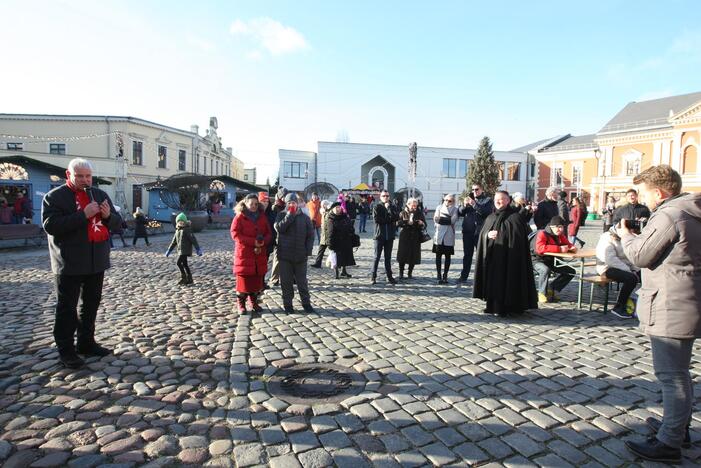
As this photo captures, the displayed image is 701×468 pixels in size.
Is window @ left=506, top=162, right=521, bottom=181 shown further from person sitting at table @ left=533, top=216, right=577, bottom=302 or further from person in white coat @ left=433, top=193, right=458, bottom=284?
person sitting at table @ left=533, top=216, right=577, bottom=302

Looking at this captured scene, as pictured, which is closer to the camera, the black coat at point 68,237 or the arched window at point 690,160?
the black coat at point 68,237

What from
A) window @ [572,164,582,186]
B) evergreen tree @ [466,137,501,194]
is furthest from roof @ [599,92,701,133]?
evergreen tree @ [466,137,501,194]

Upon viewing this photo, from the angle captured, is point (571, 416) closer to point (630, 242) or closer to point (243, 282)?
point (630, 242)

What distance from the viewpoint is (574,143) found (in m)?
60.6

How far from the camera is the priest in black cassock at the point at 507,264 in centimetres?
633

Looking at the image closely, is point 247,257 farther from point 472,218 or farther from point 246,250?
point 472,218

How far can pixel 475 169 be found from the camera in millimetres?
51281

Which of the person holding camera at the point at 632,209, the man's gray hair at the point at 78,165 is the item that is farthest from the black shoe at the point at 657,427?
the person holding camera at the point at 632,209

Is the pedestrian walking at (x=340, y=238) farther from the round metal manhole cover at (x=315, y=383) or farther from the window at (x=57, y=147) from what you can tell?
the window at (x=57, y=147)

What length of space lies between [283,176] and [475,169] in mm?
21380

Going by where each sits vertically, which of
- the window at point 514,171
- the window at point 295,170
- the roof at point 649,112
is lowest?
the window at point 295,170

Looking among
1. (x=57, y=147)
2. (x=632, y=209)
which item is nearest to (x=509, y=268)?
(x=632, y=209)

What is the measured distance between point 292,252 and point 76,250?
9.71 ft

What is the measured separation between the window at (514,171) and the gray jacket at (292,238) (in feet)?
181
